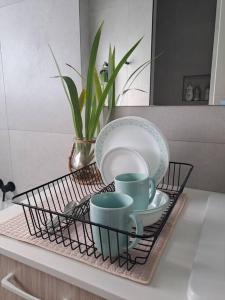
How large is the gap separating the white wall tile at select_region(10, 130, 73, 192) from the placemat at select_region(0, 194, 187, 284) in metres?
0.50

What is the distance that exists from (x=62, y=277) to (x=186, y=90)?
0.64 metres

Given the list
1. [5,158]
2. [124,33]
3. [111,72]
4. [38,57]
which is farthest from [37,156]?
[124,33]

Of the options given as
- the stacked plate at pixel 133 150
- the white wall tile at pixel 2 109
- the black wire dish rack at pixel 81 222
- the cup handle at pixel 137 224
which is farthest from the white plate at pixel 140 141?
the white wall tile at pixel 2 109

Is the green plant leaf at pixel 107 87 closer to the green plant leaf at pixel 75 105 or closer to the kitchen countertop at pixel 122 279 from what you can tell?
the green plant leaf at pixel 75 105

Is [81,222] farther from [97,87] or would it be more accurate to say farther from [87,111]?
[97,87]

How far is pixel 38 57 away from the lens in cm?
101

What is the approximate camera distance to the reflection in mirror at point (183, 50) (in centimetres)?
69

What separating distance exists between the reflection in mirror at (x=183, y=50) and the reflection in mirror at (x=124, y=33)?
1.4 inches

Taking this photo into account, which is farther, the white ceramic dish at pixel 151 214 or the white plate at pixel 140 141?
the white plate at pixel 140 141

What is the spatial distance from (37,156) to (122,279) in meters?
0.88

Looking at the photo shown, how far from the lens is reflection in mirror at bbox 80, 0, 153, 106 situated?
778 millimetres

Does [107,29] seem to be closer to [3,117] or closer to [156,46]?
[156,46]

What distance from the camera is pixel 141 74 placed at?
0.80 metres

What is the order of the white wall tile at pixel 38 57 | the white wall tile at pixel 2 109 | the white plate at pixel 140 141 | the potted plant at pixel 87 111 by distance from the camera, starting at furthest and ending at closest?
the white wall tile at pixel 2 109, the white wall tile at pixel 38 57, the potted plant at pixel 87 111, the white plate at pixel 140 141
